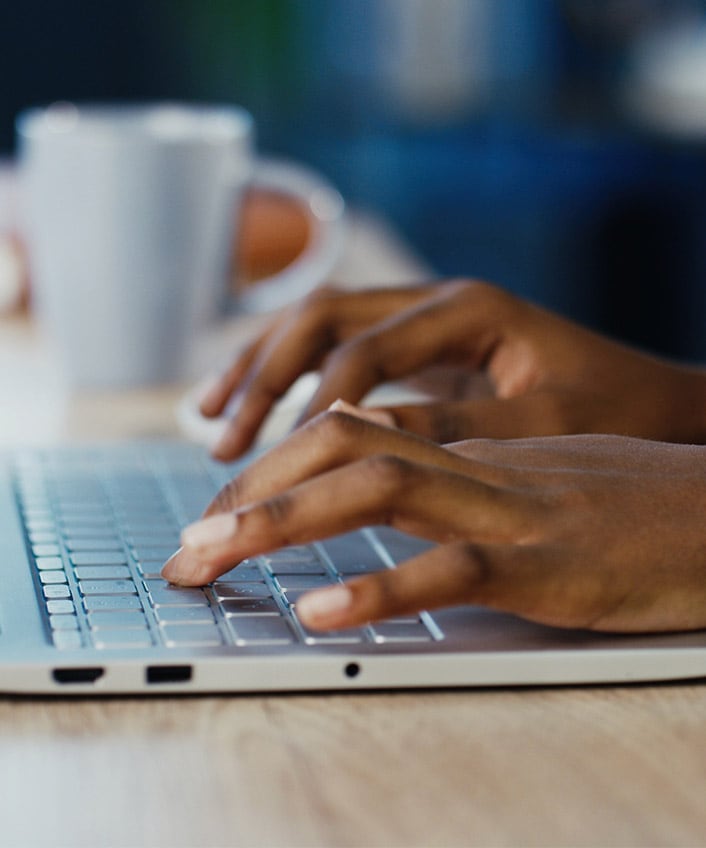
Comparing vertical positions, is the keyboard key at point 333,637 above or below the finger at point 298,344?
above

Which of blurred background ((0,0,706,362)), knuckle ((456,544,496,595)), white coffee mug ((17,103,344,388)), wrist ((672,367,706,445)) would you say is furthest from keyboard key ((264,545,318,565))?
blurred background ((0,0,706,362))

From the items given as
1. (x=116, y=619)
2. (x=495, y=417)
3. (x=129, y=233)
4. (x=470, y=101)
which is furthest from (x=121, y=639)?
(x=470, y=101)

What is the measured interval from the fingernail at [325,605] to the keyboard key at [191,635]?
0.12 ft

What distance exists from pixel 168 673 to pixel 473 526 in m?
0.11

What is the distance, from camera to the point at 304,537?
1.43ft

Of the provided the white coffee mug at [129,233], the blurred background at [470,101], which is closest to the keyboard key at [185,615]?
the white coffee mug at [129,233]

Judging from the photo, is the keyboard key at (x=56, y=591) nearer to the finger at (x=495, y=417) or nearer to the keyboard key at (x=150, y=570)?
the keyboard key at (x=150, y=570)

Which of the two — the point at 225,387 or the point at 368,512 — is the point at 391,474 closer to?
the point at 368,512

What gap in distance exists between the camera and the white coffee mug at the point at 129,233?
883mm

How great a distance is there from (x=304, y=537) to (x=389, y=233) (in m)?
1.31

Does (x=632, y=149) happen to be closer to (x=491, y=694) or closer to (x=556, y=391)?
(x=556, y=391)

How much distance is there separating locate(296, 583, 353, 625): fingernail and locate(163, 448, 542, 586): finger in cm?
3

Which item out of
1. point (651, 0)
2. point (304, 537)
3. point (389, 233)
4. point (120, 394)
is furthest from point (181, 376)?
point (651, 0)

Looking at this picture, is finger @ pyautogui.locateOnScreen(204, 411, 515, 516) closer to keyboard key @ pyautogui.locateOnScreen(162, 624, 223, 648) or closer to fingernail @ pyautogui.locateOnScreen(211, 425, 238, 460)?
keyboard key @ pyautogui.locateOnScreen(162, 624, 223, 648)
